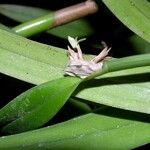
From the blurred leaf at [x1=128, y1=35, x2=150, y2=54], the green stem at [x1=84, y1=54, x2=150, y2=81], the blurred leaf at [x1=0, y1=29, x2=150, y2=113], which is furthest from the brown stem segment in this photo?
the green stem at [x1=84, y1=54, x2=150, y2=81]

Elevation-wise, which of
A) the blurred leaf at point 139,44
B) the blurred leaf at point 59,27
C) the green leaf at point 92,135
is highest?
the blurred leaf at point 59,27

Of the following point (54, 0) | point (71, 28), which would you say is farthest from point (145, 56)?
point (54, 0)

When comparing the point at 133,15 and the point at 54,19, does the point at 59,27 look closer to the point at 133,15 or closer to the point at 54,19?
the point at 54,19

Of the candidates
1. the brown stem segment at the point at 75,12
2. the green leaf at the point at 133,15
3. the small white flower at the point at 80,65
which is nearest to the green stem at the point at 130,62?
the small white flower at the point at 80,65

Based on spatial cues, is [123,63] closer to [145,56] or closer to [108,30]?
[145,56]

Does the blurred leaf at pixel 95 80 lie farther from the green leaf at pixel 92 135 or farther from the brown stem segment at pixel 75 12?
the brown stem segment at pixel 75 12
